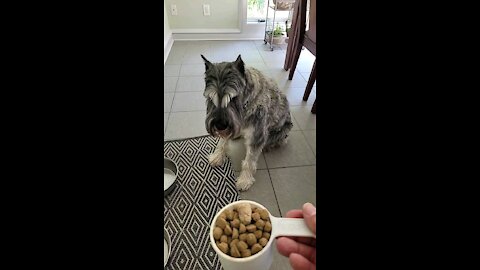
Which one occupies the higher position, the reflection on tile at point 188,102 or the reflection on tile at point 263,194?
the reflection on tile at point 188,102

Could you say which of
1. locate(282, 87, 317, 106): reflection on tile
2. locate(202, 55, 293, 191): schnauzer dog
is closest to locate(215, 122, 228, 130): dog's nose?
locate(202, 55, 293, 191): schnauzer dog

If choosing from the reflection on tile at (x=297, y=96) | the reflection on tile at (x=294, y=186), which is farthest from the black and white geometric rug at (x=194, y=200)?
the reflection on tile at (x=297, y=96)

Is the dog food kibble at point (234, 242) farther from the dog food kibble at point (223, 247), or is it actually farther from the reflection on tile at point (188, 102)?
the reflection on tile at point (188, 102)

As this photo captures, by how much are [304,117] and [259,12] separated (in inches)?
106

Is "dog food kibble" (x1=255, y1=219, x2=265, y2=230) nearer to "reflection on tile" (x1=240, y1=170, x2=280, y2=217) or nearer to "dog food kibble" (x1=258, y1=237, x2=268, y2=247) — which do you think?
"dog food kibble" (x1=258, y1=237, x2=268, y2=247)

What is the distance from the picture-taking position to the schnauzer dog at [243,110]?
4.30 ft

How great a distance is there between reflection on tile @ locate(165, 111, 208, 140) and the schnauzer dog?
0.43 metres

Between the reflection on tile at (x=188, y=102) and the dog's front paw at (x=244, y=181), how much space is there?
1.00m

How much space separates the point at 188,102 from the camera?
2635 mm

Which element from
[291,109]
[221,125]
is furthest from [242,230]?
[291,109]

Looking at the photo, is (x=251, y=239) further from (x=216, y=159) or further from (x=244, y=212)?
(x=216, y=159)

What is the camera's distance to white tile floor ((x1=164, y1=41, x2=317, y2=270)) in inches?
66.0
